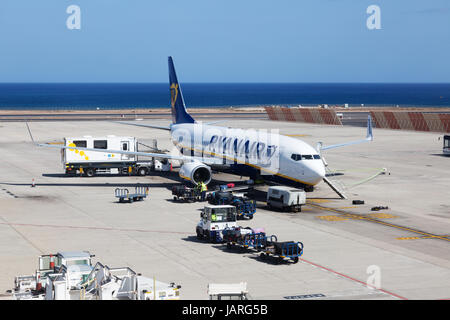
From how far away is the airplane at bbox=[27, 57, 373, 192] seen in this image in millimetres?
49125

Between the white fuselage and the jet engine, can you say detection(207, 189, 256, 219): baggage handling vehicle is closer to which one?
the white fuselage

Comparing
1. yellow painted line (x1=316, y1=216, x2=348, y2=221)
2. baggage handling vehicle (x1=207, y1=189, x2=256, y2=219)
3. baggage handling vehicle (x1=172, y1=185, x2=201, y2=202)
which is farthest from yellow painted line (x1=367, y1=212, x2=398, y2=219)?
baggage handling vehicle (x1=172, y1=185, x2=201, y2=202)

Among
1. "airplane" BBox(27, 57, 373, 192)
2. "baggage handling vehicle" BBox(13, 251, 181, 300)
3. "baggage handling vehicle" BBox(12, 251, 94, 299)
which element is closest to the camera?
"baggage handling vehicle" BBox(13, 251, 181, 300)

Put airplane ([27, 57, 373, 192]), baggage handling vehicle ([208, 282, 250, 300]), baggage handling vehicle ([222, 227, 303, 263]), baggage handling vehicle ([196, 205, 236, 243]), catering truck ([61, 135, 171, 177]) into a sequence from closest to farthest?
baggage handling vehicle ([208, 282, 250, 300])
baggage handling vehicle ([222, 227, 303, 263])
baggage handling vehicle ([196, 205, 236, 243])
airplane ([27, 57, 373, 192])
catering truck ([61, 135, 171, 177])

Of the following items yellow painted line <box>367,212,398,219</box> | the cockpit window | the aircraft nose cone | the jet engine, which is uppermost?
the cockpit window

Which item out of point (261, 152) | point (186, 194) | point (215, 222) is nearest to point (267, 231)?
point (215, 222)

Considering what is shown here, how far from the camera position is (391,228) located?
41625mm

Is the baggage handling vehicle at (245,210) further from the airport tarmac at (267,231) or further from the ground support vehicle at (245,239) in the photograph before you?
the ground support vehicle at (245,239)

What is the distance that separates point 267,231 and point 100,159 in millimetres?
30891

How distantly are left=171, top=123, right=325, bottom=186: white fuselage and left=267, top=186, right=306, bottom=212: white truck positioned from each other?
6.29 ft

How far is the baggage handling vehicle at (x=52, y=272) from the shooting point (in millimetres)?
25453

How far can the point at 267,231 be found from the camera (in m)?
40.2

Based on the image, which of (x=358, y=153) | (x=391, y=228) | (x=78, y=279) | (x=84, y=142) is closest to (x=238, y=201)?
(x=391, y=228)
